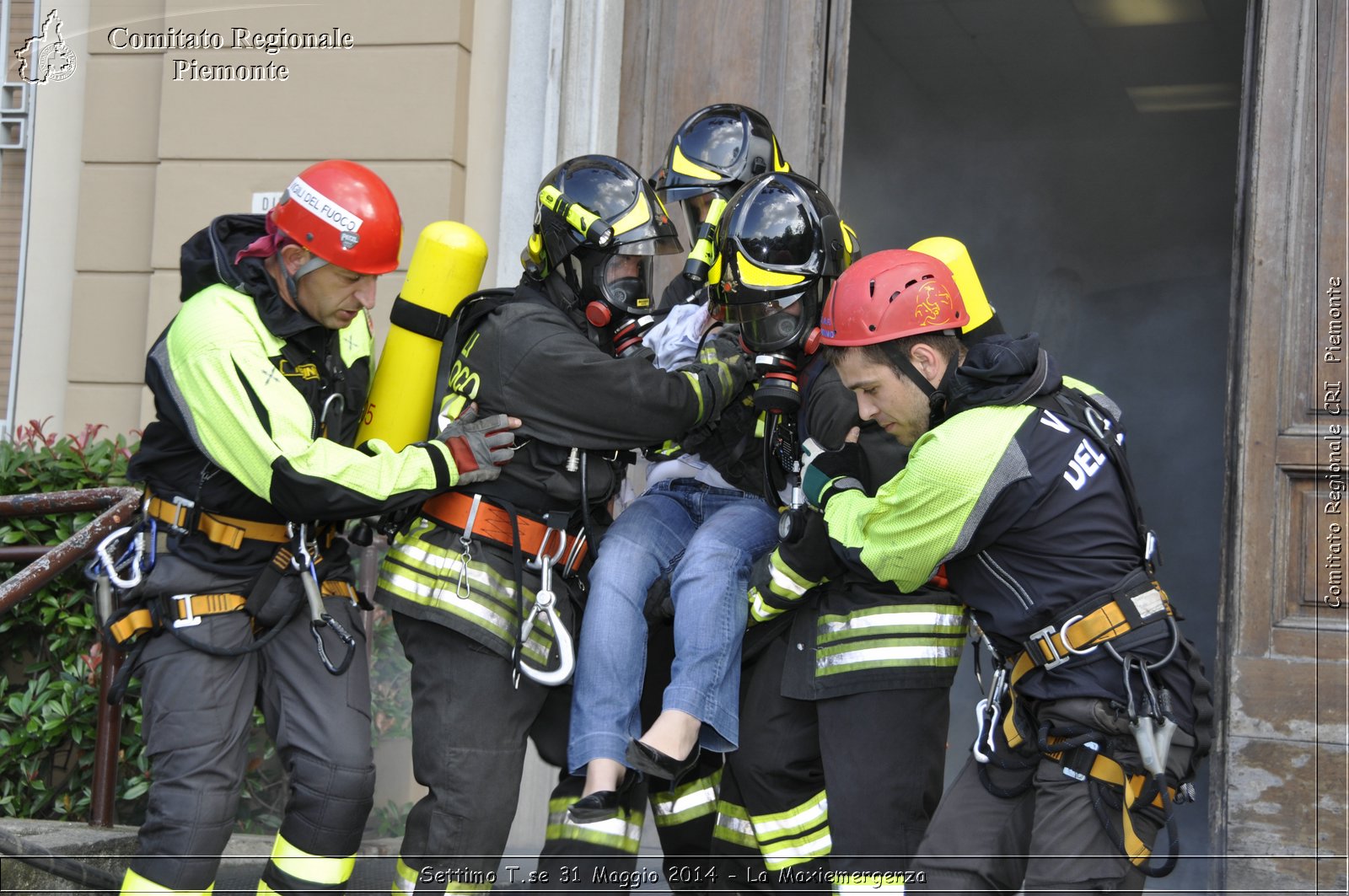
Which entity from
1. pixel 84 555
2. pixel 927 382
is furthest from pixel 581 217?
pixel 84 555

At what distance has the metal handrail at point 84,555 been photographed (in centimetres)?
429

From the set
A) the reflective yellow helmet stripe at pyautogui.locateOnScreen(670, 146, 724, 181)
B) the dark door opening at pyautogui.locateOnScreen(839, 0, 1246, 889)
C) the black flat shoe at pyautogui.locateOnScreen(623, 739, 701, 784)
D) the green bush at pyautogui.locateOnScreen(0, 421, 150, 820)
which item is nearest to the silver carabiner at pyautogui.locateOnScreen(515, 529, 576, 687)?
the black flat shoe at pyautogui.locateOnScreen(623, 739, 701, 784)

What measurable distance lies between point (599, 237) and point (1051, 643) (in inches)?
62.9

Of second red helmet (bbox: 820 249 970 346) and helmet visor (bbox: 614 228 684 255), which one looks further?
helmet visor (bbox: 614 228 684 255)

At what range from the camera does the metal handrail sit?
14.1ft

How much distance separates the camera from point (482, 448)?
343cm

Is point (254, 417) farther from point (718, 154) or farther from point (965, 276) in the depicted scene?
point (965, 276)

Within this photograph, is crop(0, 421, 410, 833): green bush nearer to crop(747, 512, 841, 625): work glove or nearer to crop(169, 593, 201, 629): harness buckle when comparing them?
crop(169, 593, 201, 629): harness buckle

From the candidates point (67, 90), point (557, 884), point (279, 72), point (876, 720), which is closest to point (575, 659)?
point (557, 884)

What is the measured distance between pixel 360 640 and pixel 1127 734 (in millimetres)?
2057

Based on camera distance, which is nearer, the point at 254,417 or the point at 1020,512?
the point at 1020,512

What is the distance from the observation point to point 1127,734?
9.36 ft

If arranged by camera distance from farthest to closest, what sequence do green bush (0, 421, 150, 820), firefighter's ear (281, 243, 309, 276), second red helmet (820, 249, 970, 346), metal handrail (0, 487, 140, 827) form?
1. green bush (0, 421, 150, 820)
2. metal handrail (0, 487, 140, 827)
3. firefighter's ear (281, 243, 309, 276)
4. second red helmet (820, 249, 970, 346)

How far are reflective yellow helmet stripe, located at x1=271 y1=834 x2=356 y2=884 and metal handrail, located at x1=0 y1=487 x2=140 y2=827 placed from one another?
123 cm
